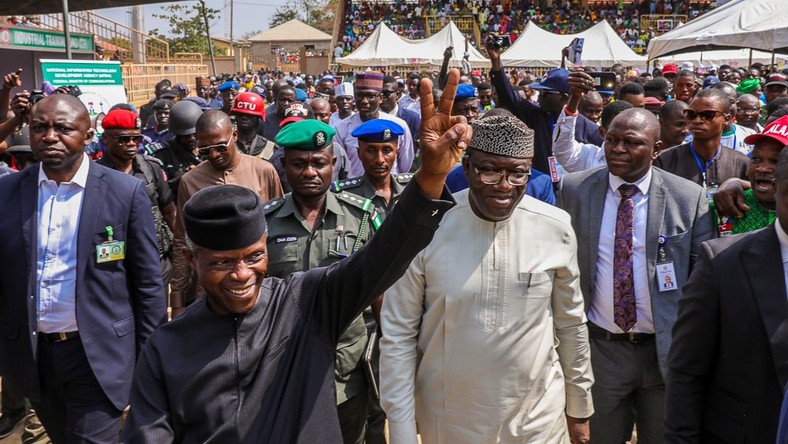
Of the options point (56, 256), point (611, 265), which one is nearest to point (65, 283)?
point (56, 256)

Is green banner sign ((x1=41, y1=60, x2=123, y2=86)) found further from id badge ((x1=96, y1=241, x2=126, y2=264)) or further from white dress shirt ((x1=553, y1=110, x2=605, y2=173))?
white dress shirt ((x1=553, y1=110, x2=605, y2=173))

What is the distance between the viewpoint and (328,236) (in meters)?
3.52

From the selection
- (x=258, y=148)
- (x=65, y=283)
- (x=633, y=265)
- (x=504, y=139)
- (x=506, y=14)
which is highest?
(x=506, y=14)

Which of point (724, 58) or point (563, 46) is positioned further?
point (724, 58)

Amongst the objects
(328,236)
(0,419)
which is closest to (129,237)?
(328,236)

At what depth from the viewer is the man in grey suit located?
339cm

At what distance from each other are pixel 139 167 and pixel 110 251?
1.81 m

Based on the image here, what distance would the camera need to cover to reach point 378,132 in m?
4.49

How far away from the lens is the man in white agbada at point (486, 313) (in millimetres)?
2768

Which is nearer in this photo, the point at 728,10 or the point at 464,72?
the point at 464,72

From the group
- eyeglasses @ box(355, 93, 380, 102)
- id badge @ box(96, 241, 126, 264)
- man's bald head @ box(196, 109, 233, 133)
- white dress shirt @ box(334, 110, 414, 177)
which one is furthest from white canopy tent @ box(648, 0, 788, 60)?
id badge @ box(96, 241, 126, 264)

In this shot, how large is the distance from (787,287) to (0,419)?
4834mm

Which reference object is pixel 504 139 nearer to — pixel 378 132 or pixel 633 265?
pixel 633 265

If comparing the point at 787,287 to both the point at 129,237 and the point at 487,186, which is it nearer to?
the point at 487,186
